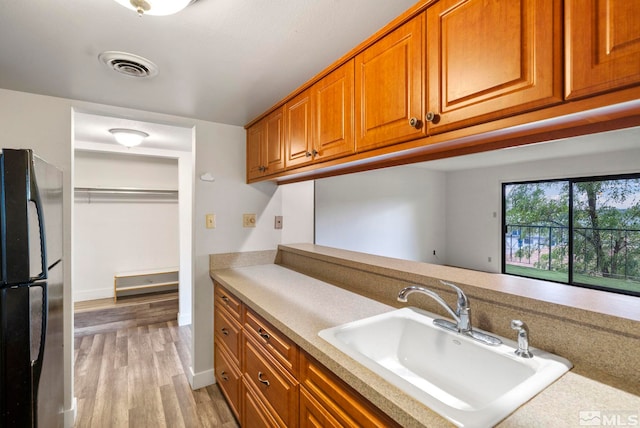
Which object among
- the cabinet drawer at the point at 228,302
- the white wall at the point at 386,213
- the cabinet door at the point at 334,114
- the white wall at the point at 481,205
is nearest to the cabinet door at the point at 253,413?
the cabinet drawer at the point at 228,302

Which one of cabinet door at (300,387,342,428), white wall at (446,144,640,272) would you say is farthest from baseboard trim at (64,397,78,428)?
white wall at (446,144,640,272)

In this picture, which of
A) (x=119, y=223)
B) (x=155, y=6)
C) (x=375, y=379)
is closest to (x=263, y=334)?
(x=375, y=379)

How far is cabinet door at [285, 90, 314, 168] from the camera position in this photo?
1.64 meters

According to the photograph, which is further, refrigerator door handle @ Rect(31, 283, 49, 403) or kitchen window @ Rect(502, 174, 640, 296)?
kitchen window @ Rect(502, 174, 640, 296)

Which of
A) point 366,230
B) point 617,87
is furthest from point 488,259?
point 617,87

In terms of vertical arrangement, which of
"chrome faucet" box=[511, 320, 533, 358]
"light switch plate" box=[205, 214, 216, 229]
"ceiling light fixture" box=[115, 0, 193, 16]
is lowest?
"chrome faucet" box=[511, 320, 533, 358]

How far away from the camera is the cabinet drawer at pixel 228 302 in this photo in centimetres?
185

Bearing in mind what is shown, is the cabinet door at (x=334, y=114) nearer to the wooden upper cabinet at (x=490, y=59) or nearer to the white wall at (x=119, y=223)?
the wooden upper cabinet at (x=490, y=59)

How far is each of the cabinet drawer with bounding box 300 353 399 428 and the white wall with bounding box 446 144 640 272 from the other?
5.80 meters

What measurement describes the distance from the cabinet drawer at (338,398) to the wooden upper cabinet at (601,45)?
3.09 feet

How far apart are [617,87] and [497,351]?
2.72 ft

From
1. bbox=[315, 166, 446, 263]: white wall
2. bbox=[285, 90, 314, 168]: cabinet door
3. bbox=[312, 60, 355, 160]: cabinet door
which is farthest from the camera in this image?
bbox=[315, 166, 446, 263]: white wall

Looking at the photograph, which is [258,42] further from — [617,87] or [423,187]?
[423,187]

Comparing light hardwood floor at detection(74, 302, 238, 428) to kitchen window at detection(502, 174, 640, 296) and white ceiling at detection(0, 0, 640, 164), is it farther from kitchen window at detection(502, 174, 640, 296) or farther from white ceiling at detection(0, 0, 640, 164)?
kitchen window at detection(502, 174, 640, 296)
